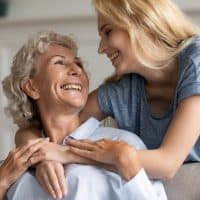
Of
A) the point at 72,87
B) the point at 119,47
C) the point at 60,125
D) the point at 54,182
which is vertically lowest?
the point at 54,182

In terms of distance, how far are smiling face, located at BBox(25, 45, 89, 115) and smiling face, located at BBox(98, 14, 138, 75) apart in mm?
143

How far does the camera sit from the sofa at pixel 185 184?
179 cm

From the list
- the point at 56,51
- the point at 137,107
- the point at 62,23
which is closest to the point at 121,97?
the point at 137,107

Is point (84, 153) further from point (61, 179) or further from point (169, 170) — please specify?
point (169, 170)

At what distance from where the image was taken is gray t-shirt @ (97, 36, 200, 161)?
Result: 6.21 ft

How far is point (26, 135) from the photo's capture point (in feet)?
6.49

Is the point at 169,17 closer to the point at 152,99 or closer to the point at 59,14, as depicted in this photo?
the point at 152,99

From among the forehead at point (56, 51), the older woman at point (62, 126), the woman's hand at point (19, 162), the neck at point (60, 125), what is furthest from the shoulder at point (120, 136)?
the forehead at point (56, 51)

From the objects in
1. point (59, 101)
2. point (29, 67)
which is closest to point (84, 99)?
point (59, 101)

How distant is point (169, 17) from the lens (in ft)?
6.13

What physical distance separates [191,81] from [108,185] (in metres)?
0.43

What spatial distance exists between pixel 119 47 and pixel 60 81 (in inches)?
9.6

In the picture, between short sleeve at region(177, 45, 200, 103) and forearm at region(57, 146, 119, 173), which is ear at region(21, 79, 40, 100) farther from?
short sleeve at region(177, 45, 200, 103)

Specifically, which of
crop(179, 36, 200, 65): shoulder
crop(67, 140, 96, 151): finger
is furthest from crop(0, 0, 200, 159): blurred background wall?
crop(67, 140, 96, 151): finger
